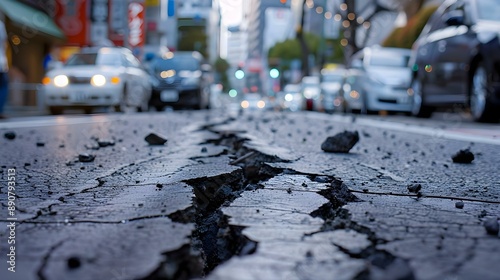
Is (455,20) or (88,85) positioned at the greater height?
(455,20)

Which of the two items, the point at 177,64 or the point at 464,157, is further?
the point at 177,64

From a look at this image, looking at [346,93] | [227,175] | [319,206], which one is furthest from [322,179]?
[346,93]

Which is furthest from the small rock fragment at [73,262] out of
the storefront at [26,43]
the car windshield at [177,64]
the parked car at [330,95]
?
the storefront at [26,43]

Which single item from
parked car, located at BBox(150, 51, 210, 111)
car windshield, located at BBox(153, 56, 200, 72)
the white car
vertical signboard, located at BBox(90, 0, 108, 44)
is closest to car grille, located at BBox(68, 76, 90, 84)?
the white car

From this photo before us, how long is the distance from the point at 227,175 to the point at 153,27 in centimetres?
4474

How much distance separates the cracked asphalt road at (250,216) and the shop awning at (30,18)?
14.4m

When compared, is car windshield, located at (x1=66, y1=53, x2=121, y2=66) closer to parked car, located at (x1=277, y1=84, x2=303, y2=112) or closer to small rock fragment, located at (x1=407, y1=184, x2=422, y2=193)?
small rock fragment, located at (x1=407, y1=184, x2=422, y2=193)

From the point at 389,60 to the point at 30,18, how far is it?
11.1 m

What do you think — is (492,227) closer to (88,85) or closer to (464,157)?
(464,157)

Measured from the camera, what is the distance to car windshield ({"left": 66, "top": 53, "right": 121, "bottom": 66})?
11.7 meters

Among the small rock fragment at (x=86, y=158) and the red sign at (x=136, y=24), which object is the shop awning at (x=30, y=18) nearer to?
the red sign at (x=136, y=24)

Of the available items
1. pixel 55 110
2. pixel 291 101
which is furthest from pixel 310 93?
pixel 55 110

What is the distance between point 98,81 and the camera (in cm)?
1091

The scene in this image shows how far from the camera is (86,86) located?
35.8 ft
